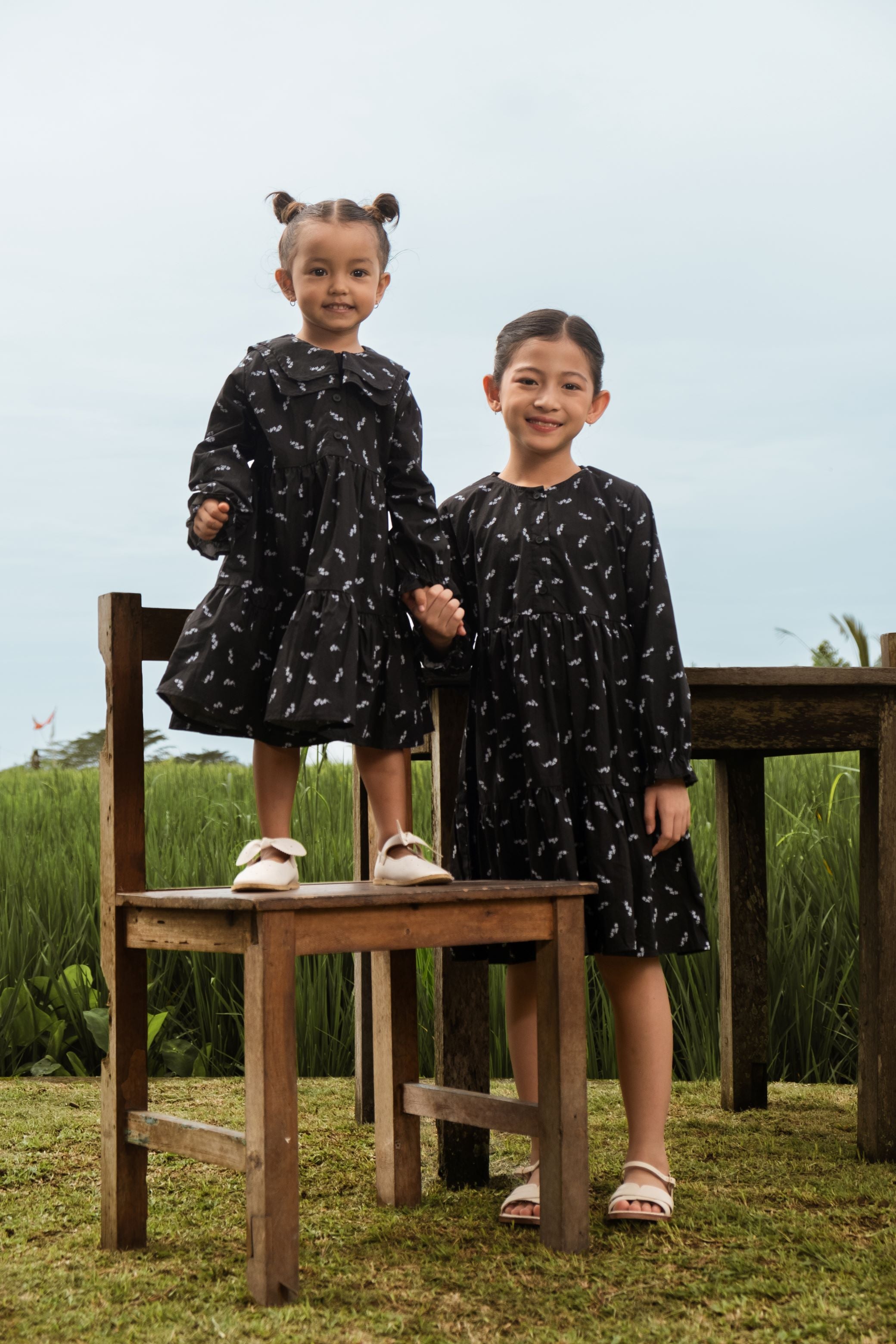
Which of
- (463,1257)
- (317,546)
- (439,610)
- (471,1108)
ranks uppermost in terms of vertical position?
(317,546)

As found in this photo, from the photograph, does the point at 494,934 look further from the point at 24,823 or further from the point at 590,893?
the point at 24,823

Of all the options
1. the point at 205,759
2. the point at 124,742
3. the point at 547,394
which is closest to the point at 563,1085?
the point at 124,742

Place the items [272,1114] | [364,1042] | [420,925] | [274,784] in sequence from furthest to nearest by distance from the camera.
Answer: [364,1042]
[274,784]
[420,925]
[272,1114]

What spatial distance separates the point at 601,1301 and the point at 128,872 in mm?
1002

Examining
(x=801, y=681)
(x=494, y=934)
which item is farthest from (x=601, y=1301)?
(x=801, y=681)

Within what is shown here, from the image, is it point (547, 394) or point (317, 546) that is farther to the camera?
point (547, 394)

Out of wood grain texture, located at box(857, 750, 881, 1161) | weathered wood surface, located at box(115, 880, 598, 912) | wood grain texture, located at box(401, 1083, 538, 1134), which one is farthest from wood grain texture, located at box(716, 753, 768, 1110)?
weathered wood surface, located at box(115, 880, 598, 912)

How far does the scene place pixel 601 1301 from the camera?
6.20 feet

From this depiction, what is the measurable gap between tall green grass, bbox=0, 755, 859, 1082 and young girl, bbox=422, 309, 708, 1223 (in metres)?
1.44

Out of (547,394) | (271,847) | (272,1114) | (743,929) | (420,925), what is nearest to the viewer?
(272,1114)

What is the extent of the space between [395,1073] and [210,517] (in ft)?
3.42

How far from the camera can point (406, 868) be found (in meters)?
Result: 2.20

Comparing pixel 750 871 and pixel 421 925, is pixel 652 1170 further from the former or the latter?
pixel 750 871

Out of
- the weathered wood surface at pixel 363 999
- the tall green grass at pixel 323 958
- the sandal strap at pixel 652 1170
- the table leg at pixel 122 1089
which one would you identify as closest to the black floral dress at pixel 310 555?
the table leg at pixel 122 1089
